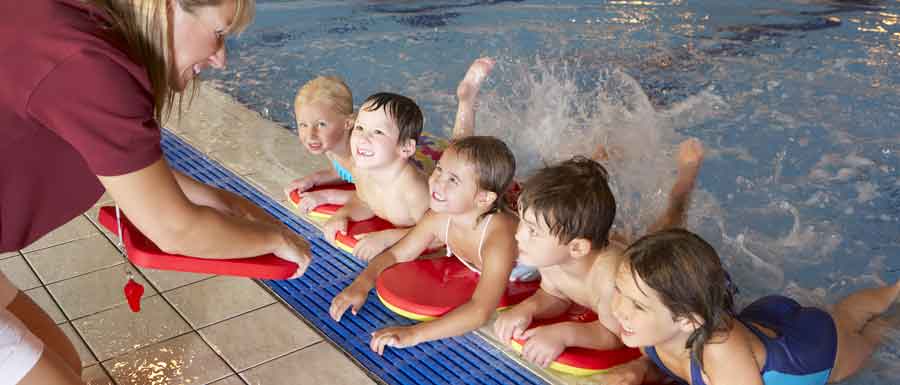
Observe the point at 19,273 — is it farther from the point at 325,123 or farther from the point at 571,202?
the point at 571,202

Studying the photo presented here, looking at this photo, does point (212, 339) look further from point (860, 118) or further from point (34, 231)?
point (860, 118)

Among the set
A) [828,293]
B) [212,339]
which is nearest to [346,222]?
[212,339]

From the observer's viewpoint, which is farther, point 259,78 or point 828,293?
point 259,78

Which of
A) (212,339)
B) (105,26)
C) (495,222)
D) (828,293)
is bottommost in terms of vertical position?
(828,293)

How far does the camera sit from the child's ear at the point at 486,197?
2.79 metres

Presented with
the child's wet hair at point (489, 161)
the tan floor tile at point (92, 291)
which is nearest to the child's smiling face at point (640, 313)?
the child's wet hair at point (489, 161)

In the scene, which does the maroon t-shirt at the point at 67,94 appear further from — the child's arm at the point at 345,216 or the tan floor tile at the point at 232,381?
the child's arm at the point at 345,216

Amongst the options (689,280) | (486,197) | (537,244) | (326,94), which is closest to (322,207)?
(326,94)

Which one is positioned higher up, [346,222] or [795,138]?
[346,222]

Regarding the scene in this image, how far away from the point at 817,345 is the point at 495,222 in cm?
112

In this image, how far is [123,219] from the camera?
6.57 feet

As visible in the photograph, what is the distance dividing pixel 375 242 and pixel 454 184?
2.15 feet

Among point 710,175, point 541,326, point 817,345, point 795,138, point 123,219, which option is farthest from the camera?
point 795,138

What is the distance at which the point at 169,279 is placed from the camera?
3.23 m
